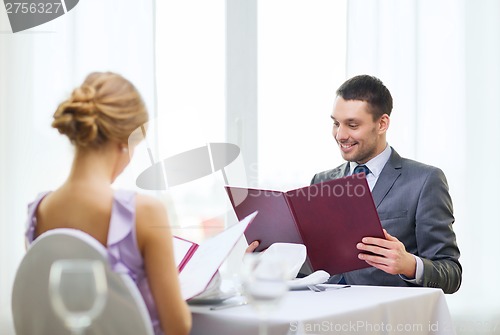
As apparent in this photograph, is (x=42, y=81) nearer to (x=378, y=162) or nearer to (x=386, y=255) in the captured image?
(x=378, y=162)

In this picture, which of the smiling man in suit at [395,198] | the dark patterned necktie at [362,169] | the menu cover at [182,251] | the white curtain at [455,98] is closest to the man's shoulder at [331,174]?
the smiling man in suit at [395,198]

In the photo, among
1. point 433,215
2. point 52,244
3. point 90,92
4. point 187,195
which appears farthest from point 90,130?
point 187,195

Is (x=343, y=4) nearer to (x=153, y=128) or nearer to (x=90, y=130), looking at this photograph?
(x=153, y=128)

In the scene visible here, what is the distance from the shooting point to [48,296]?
60.1 inches

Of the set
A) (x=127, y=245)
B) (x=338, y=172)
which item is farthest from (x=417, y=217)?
(x=127, y=245)

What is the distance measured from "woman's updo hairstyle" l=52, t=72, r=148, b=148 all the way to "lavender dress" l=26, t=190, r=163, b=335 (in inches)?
5.3

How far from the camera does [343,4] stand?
12.2ft

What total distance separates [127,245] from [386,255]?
93cm

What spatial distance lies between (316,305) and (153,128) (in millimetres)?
1562

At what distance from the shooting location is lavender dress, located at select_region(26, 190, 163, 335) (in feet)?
5.10

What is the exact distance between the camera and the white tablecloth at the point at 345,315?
169 cm

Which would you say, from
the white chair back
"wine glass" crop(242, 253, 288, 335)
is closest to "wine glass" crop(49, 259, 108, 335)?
the white chair back

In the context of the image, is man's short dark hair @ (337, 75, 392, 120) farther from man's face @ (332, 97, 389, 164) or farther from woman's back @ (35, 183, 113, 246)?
woman's back @ (35, 183, 113, 246)

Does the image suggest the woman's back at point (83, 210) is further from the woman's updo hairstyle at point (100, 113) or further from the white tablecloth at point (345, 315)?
the white tablecloth at point (345, 315)
